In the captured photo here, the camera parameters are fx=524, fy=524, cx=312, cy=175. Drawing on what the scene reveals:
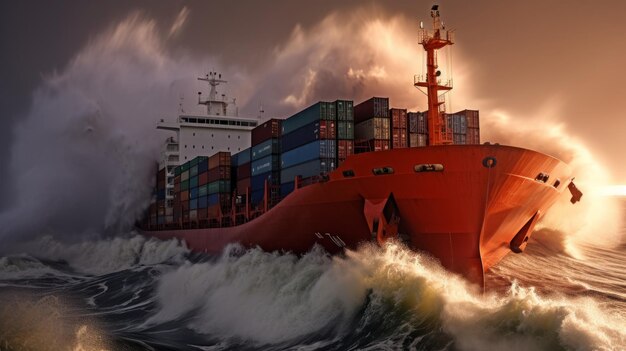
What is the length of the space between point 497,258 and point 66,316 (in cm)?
2017

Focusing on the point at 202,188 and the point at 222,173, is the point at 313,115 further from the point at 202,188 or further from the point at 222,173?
the point at 202,188

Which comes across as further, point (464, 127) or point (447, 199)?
point (464, 127)

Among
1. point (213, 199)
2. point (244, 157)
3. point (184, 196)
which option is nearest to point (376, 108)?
point (244, 157)

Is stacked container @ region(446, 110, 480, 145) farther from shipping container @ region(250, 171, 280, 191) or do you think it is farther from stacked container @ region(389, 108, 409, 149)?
shipping container @ region(250, 171, 280, 191)

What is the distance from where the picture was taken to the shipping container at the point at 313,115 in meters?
25.0

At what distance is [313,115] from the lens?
1012 inches

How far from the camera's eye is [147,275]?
121 ft

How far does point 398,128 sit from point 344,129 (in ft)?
8.31

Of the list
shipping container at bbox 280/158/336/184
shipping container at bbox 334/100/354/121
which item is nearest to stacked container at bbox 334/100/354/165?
shipping container at bbox 334/100/354/121

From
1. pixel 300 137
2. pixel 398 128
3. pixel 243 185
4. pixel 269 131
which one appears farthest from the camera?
pixel 243 185

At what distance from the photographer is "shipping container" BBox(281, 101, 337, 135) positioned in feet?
82.1

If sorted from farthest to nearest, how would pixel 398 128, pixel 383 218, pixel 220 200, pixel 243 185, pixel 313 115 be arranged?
1. pixel 220 200
2. pixel 243 185
3. pixel 313 115
4. pixel 398 128
5. pixel 383 218

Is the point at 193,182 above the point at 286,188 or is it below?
above

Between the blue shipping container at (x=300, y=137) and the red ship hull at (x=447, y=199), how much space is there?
4139 millimetres
